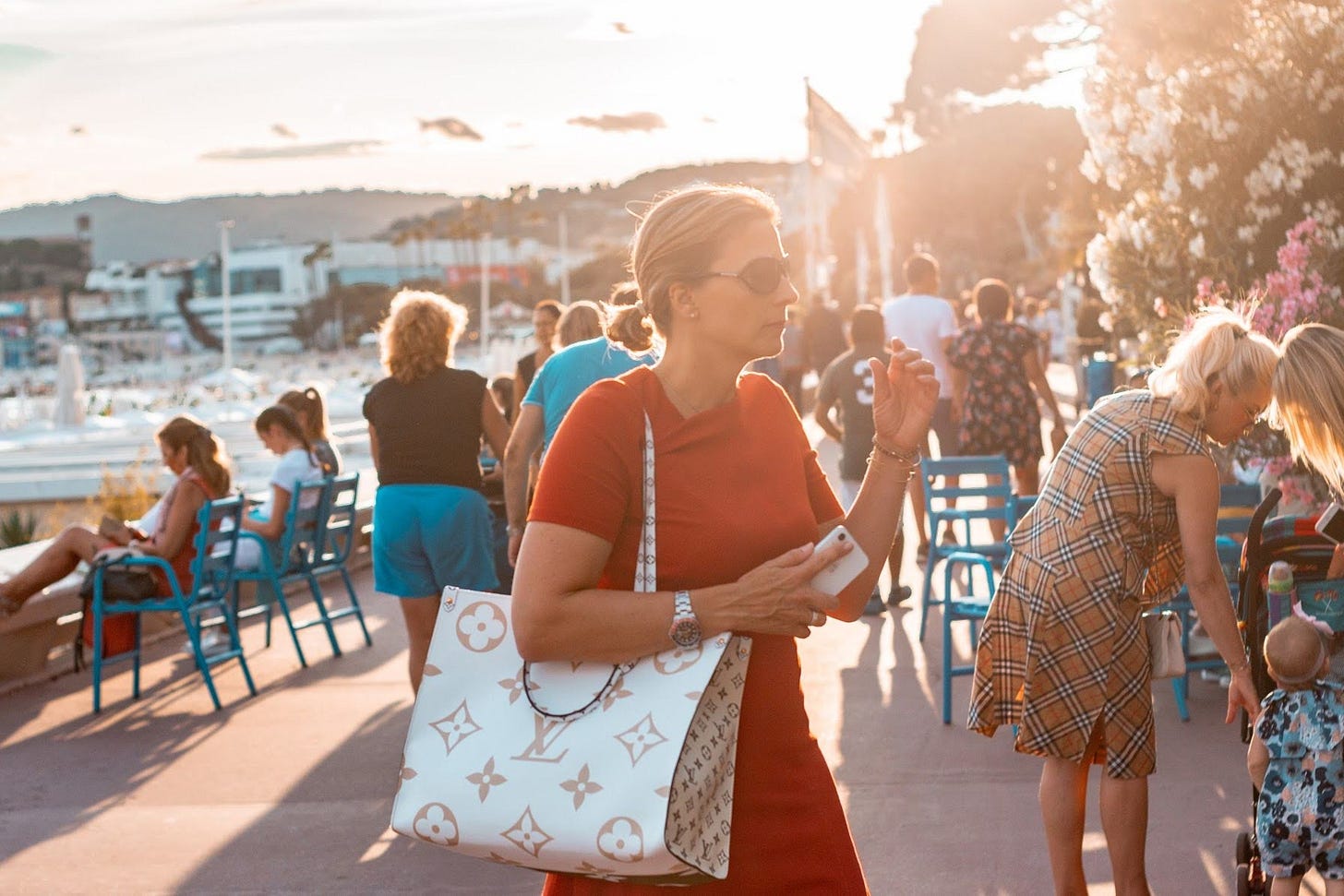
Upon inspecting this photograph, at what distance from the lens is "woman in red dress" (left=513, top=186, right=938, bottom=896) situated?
2.32 meters

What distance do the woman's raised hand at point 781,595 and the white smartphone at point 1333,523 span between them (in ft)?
6.38

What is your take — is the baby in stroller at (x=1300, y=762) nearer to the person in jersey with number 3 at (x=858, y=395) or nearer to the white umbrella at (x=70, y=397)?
the person in jersey with number 3 at (x=858, y=395)

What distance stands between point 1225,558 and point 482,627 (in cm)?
537

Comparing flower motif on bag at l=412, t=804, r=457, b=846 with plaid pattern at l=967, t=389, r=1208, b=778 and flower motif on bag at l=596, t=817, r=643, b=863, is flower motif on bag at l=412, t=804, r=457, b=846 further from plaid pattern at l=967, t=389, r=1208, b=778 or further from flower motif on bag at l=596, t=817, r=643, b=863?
plaid pattern at l=967, t=389, r=1208, b=778

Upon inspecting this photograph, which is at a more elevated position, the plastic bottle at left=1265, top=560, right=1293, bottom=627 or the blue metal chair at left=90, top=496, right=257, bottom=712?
the plastic bottle at left=1265, top=560, right=1293, bottom=627

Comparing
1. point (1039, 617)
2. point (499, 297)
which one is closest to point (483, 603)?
point (1039, 617)

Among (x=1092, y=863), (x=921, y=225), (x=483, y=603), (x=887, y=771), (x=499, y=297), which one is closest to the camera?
(x=483, y=603)

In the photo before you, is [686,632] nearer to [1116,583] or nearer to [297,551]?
[1116,583]

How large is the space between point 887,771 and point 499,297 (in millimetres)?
187059

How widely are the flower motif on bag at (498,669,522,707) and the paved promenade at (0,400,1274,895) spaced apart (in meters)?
2.95

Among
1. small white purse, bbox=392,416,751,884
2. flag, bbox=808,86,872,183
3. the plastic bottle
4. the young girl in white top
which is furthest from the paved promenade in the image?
flag, bbox=808,86,872,183

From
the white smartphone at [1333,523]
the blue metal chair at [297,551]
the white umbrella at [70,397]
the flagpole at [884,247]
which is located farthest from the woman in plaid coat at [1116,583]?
the white umbrella at [70,397]

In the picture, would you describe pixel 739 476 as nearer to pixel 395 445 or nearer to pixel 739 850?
pixel 739 850

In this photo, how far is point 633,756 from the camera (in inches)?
87.5
